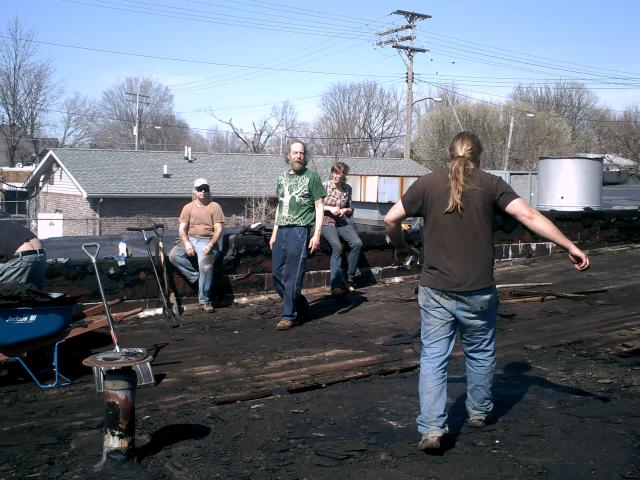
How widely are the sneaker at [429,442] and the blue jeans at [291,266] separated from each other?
3.52 metres

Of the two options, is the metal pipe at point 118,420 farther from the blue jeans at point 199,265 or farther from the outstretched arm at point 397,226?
the blue jeans at point 199,265

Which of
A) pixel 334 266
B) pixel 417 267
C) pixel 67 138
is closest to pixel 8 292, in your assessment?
pixel 334 266

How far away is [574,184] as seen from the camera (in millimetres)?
15211

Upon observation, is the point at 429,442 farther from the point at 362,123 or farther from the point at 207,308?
the point at 362,123

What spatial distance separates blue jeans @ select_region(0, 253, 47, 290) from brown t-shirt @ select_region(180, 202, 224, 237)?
2.28m

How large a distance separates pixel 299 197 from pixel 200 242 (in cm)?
154

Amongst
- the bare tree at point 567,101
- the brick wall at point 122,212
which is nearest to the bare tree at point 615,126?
the bare tree at point 567,101

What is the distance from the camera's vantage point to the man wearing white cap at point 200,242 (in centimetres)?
826

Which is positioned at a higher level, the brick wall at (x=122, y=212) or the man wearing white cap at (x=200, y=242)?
the man wearing white cap at (x=200, y=242)

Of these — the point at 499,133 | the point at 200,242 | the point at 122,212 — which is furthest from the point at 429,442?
the point at 499,133

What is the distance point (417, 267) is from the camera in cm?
1018

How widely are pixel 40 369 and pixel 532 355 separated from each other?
4214mm

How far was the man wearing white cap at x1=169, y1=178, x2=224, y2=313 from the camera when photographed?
8.26 metres

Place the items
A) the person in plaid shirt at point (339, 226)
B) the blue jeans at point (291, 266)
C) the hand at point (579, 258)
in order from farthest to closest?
the person in plaid shirt at point (339, 226) → the blue jeans at point (291, 266) → the hand at point (579, 258)
